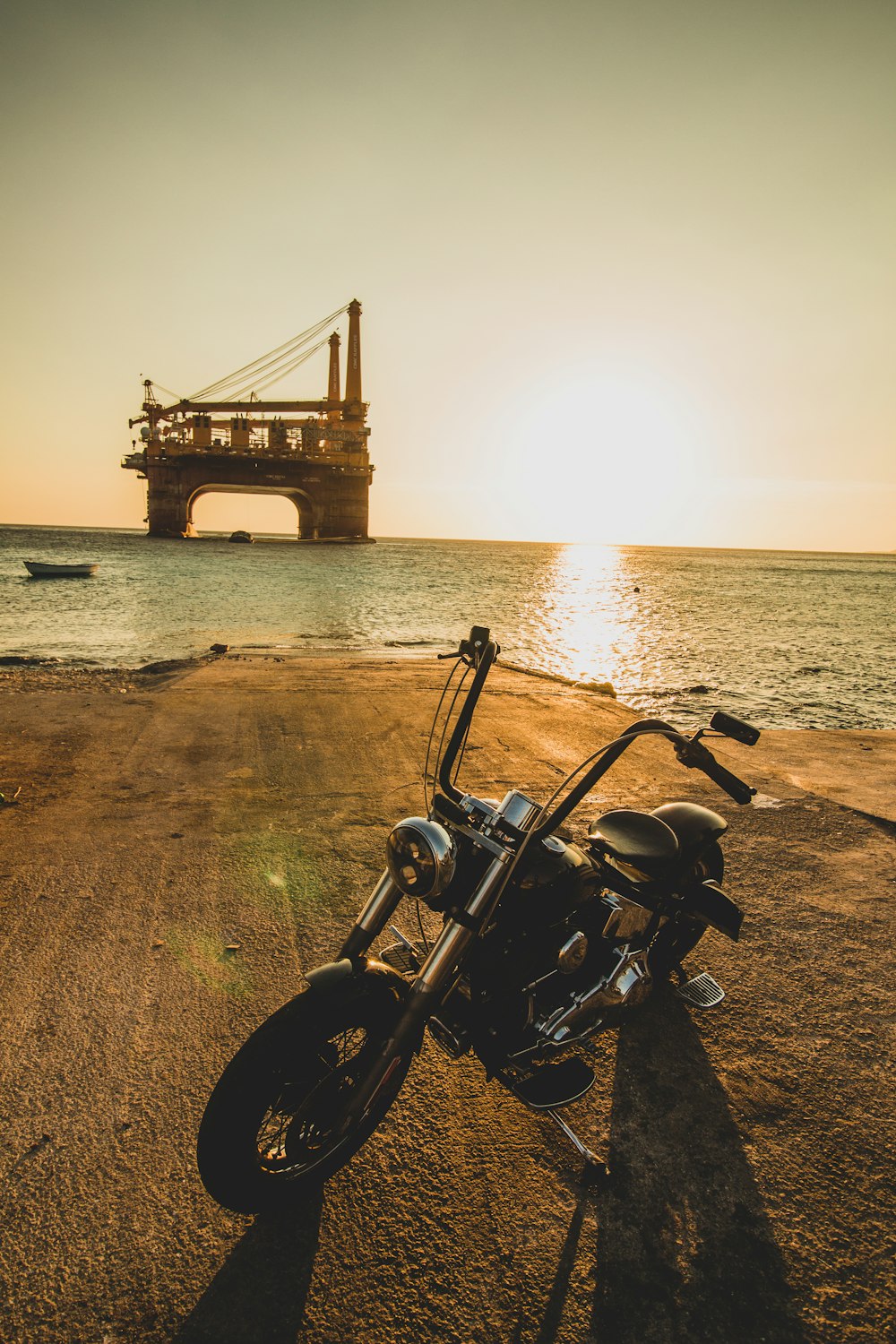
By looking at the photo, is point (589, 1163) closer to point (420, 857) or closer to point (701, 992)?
point (701, 992)

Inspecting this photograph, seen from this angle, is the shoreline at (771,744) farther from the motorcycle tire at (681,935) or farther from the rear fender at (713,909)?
the rear fender at (713,909)

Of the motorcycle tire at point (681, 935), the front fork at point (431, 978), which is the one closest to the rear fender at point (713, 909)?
the motorcycle tire at point (681, 935)

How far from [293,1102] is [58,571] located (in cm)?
4572

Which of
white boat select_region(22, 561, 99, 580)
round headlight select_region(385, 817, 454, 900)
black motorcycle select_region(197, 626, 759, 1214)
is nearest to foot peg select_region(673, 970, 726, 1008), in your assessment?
black motorcycle select_region(197, 626, 759, 1214)

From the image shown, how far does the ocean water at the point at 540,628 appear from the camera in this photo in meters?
15.3

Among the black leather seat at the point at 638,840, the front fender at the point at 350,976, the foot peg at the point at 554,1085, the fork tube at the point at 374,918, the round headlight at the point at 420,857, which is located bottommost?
the foot peg at the point at 554,1085

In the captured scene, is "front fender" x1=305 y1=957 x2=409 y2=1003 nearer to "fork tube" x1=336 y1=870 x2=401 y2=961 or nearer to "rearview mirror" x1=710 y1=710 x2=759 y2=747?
"fork tube" x1=336 y1=870 x2=401 y2=961

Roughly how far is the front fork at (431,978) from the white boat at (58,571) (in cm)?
4406

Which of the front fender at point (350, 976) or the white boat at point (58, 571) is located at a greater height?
the front fender at point (350, 976)

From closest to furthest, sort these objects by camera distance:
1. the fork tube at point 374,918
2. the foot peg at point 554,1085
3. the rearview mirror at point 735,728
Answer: the rearview mirror at point 735,728 → the fork tube at point 374,918 → the foot peg at point 554,1085

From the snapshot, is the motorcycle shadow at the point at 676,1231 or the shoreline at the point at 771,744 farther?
the shoreline at the point at 771,744

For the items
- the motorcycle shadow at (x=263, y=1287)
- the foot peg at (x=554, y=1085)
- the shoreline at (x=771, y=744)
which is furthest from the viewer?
the shoreline at (x=771, y=744)

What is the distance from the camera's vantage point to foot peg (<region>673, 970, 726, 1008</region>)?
9.88ft

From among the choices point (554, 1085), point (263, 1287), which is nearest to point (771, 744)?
point (554, 1085)
